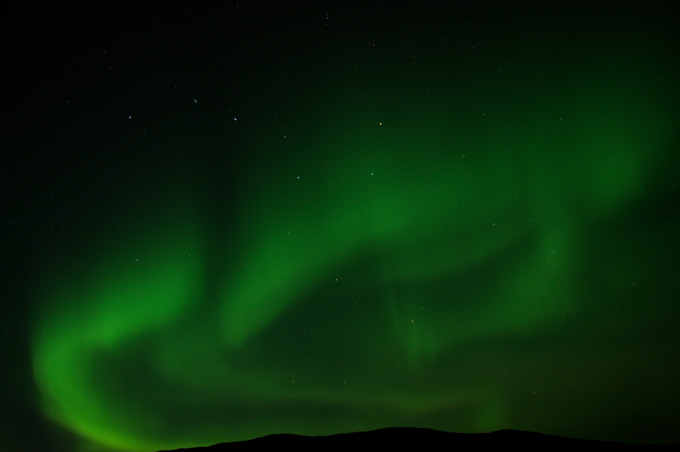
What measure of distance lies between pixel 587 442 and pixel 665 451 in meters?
0.86

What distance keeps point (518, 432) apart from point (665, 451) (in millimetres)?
1706

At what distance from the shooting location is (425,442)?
6762 mm

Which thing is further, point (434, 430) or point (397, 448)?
point (434, 430)

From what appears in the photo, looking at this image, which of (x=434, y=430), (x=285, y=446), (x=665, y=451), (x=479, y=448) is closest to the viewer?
(x=665, y=451)

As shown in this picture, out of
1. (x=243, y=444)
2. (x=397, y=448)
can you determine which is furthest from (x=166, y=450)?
(x=397, y=448)

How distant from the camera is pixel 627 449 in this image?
6125mm

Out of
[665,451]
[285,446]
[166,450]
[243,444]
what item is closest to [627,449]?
[665,451]

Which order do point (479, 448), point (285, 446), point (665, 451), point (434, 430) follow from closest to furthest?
point (665, 451) → point (479, 448) → point (285, 446) → point (434, 430)

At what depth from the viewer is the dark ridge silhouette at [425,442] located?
6301 mm

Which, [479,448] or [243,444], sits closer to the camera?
[479,448]

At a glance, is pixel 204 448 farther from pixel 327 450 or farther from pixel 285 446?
pixel 327 450

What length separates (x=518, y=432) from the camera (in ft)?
23.3

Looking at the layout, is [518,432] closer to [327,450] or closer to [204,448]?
[327,450]

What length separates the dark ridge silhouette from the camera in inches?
248
